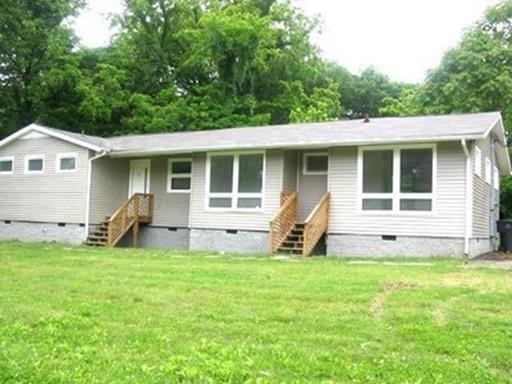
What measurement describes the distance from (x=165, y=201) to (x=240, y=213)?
12.0 ft

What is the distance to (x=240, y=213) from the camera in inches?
685

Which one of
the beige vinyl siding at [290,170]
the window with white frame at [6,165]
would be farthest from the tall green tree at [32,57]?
the beige vinyl siding at [290,170]

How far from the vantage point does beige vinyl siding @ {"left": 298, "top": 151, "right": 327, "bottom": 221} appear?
1700cm

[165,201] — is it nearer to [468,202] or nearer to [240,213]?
[240,213]

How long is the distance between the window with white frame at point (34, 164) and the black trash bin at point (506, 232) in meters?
15.4

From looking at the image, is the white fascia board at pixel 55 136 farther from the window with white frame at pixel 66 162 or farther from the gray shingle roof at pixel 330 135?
the gray shingle roof at pixel 330 135

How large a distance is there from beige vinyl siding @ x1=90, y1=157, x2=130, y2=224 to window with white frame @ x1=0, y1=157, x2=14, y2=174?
4.19m

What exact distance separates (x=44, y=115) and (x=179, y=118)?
23.5 feet

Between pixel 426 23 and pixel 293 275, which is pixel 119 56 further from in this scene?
pixel 293 275

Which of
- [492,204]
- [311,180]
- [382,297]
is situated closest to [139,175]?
[311,180]

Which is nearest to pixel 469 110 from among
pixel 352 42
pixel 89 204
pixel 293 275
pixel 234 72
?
pixel 234 72

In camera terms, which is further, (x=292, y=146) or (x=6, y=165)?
(x=6, y=165)

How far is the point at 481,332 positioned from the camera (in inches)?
237

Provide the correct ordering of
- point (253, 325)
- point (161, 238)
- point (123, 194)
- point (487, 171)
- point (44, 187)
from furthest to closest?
point (44, 187)
point (123, 194)
point (161, 238)
point (487, 171)
point (253, 325)
